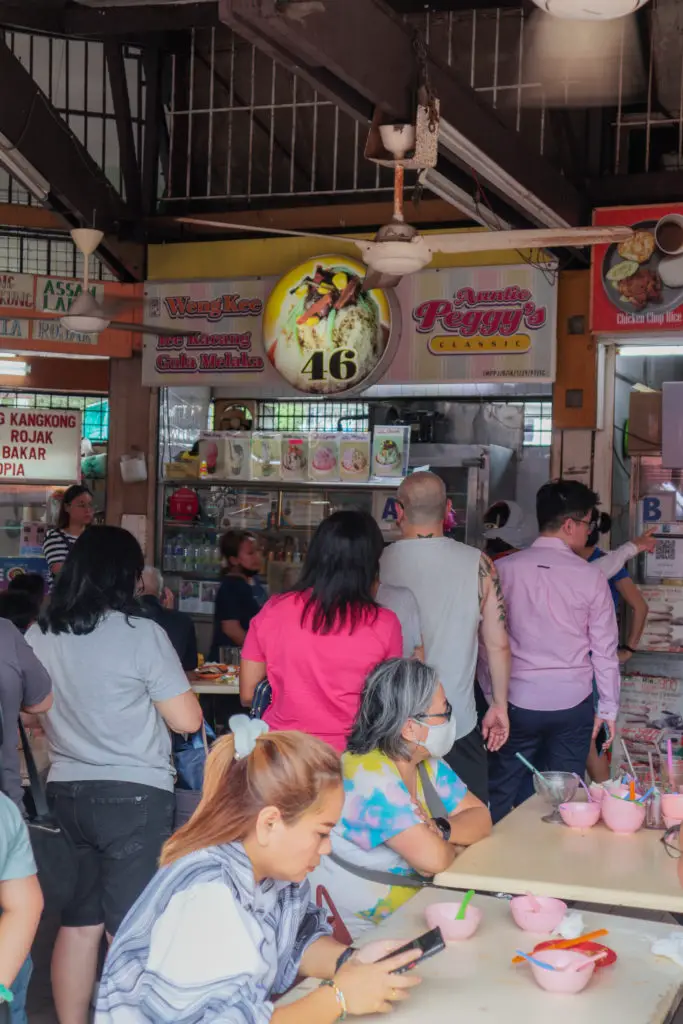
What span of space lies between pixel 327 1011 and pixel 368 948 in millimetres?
251

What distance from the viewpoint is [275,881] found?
2535 mm

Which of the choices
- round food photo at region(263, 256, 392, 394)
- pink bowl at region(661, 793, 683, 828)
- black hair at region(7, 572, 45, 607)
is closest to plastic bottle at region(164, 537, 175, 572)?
round food photo at region(263, 256, 392, 394)

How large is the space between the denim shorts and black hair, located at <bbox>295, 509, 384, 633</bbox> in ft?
2.77

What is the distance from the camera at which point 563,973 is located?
257 cm

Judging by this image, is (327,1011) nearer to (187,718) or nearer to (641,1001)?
(641,1001)

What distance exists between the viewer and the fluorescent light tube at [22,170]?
291 inches

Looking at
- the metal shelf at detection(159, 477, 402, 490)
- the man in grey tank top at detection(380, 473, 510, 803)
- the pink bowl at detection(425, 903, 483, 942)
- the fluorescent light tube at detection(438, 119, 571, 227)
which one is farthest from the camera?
the metal shelf at detection(159, 477, 402, 490)

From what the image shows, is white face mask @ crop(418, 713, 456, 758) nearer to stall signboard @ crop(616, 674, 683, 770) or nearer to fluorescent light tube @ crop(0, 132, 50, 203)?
stall signboard @ crop(616, 674, 683, 770)

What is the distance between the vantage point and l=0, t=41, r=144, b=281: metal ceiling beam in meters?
7.24

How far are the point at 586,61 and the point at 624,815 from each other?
19.2 ft

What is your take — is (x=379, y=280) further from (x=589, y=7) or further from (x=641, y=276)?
(x=589, y=7)

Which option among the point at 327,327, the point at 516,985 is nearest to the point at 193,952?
the point at 516,985

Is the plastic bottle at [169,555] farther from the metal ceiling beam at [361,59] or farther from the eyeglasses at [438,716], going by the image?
the eyeglasses at [438,716]

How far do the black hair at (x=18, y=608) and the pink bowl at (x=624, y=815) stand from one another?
2727 mm
